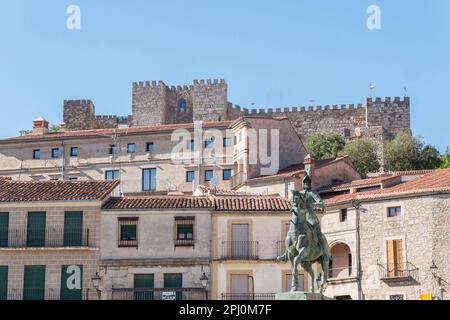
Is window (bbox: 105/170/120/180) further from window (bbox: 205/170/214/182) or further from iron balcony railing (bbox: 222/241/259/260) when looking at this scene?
iron balcony railing (bbox: 222/241/259/260)

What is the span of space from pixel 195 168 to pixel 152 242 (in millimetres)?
25492

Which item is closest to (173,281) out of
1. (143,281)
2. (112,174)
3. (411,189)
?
(143,281)

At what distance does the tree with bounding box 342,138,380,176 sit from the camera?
82125 mm

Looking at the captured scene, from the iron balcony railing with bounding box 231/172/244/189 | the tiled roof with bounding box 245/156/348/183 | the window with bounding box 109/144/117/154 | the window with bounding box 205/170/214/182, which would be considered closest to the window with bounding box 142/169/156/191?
the window with bounding box 109/144/117/154

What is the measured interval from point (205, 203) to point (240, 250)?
114 inches

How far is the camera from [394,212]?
181ft

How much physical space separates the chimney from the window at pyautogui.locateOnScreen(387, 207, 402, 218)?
121 ft

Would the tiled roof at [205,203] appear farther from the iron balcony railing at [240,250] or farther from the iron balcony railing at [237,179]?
the iron balcony railing at [237,179]

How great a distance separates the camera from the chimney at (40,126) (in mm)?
84000

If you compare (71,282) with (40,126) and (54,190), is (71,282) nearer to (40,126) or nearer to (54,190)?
(54,190)

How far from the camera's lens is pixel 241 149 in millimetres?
71188
